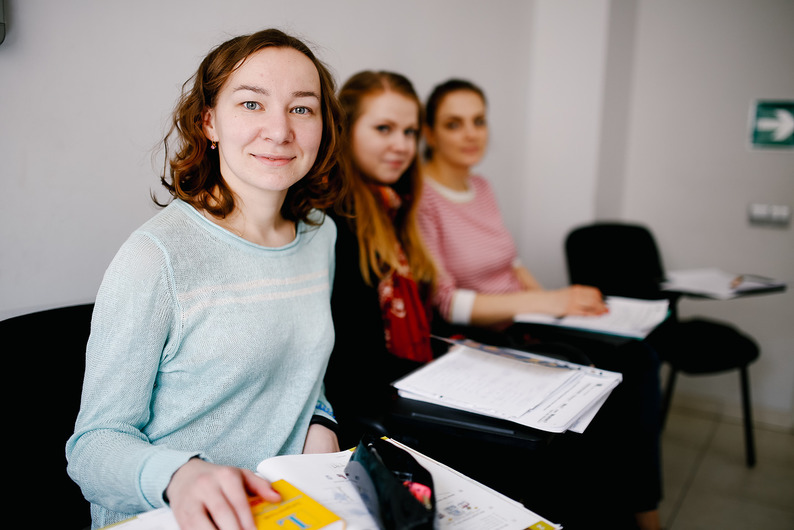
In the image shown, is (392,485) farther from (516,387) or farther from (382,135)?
(382,135)

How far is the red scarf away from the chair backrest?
1.21 m

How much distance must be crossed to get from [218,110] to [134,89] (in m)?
0.29

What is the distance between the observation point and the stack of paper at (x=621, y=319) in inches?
58.7

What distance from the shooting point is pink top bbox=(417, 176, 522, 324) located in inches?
70.9

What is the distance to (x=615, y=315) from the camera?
1638 mm

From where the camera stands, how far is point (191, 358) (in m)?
0.88

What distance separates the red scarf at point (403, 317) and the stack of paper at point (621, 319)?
0.32 m

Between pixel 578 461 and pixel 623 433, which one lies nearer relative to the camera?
pixel 578 461

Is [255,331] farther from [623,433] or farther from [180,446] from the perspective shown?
[623,433]

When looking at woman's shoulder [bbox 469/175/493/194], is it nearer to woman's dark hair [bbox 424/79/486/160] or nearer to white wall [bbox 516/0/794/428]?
woman's dark hair [bbox 424/79/486/160]

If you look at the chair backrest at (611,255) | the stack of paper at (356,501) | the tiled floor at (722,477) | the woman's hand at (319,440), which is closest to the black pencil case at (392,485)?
the stack of paper at (356,501)

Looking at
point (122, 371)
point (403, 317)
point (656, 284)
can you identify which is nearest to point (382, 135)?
point (403, 317)

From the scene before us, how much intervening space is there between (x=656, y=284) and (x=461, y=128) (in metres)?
0.97

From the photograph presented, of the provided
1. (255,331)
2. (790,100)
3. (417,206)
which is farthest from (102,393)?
(790,100)
